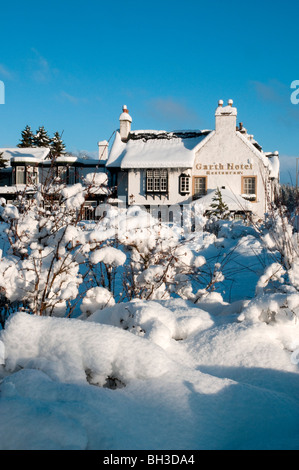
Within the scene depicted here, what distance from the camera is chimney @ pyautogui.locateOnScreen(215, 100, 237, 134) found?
29.1 meters

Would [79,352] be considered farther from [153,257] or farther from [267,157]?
[267,157]

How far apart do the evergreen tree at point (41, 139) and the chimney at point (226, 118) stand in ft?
90.3

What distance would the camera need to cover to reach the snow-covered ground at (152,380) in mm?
2305

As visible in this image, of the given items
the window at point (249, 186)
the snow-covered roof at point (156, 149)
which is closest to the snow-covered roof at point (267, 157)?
the window at point (249, 186)

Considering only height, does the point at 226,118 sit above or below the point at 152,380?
above

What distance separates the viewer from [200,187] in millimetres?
30375

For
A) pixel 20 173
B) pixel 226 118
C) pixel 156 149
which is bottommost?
pixel 20 173

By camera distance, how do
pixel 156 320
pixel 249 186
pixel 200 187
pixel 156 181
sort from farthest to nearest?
pixel 156 181
pixel 200 187
pixel 249 186
pixel 156 320

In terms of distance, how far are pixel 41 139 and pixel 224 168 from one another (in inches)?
1148

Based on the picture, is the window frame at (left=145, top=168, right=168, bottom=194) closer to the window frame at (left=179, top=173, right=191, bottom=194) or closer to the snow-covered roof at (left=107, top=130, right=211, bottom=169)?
the snow-covered roof at (left=107, top=130, right=211, bottom=169)

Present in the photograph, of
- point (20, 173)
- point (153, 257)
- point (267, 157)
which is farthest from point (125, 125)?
point (153, 257)

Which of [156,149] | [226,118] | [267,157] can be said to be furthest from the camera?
[267,157]
